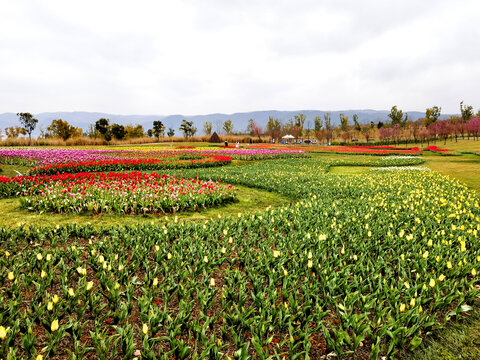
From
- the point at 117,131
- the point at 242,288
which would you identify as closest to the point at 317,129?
the point at 117,131

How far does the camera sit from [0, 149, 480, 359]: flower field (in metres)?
2.78

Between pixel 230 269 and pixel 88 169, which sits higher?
pixel 88 169

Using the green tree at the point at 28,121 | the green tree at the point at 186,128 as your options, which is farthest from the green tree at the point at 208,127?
the green tree at the point at 28,121

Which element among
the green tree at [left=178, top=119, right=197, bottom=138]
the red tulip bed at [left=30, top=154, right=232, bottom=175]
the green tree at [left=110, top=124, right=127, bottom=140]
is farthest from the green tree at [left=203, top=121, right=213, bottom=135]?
the red tulip bed at [left=30, top=154, right=232, bottom=175]

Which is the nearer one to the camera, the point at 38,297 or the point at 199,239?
the point at 38,297

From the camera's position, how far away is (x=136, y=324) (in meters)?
3.09

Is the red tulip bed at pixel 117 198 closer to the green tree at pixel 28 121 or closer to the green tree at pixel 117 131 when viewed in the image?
the green tree at pixel 117 131

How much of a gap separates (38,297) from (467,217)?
8215mm

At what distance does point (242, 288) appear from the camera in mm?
3520

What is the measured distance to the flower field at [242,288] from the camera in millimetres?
2781

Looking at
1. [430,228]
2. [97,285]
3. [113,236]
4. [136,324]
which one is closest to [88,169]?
[113,236]

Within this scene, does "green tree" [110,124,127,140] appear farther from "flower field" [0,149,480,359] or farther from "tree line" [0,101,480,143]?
"flower field" [0,149,480,359]

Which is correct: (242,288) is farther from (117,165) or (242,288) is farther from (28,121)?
(28,121)

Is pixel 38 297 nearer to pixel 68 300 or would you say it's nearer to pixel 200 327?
pixel 68 300
